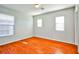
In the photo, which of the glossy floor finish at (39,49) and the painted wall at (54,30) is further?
the painted wall at (54,30)

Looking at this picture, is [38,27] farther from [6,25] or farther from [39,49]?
[39,49]

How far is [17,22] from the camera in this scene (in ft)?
10.0

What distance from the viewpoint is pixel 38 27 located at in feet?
12.8

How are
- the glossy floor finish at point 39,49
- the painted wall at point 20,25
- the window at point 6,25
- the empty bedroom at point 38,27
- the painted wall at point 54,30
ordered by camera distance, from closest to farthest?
1. the glossy floor finish at point 39,49
2. the empty bedroom at point 38,27
3. the painted wall at point 54,30
4. the window at point 6,25
5. the painted wall at point 20,25

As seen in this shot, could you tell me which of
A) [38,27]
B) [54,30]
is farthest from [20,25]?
[54,30]

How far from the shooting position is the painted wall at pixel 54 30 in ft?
7.39

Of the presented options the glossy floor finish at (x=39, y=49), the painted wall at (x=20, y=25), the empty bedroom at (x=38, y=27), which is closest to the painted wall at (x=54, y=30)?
the empty bedroom at (x=38, y=27)

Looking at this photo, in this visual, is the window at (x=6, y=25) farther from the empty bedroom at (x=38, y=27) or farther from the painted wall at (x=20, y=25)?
the painted wall at (x=20, y=25)

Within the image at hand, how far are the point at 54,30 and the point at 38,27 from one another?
1.16 meters

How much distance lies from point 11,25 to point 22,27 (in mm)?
643

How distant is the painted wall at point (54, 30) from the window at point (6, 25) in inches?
49.6

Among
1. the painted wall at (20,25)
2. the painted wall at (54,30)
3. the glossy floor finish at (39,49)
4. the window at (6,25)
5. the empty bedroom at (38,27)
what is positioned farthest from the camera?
the painted wall at (20,25)
